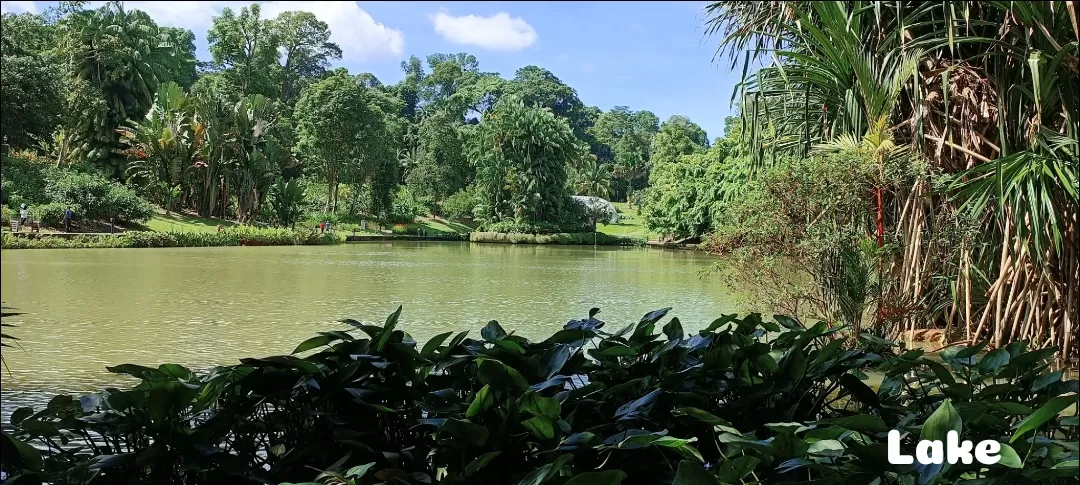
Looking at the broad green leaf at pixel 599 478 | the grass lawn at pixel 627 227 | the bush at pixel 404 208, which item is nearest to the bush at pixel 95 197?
the bush at pixel 404 208

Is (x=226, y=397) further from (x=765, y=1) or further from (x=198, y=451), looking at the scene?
(x=765, y=1)

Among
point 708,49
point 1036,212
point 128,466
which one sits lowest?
point 128,466

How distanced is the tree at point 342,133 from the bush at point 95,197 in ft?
30.8

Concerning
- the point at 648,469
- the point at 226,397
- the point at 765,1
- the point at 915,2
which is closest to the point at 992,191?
the point at 915,2

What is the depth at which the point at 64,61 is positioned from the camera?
24.5 meters

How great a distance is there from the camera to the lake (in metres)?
5.41

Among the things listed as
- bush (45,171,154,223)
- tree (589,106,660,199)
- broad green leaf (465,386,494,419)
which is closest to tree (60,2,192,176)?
bush (45,171,154,223)

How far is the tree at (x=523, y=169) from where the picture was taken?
1150 inches

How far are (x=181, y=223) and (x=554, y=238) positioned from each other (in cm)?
1170

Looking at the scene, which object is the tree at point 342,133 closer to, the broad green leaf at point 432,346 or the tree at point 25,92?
the tree at point 25,92

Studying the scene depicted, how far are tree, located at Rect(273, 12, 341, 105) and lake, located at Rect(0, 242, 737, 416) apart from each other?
21.4m

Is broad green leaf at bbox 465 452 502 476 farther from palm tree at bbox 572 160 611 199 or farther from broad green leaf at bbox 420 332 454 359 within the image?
palm tree at bbox 572 160 611 199

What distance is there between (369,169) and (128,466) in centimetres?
2976

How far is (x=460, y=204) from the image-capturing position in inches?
1259
